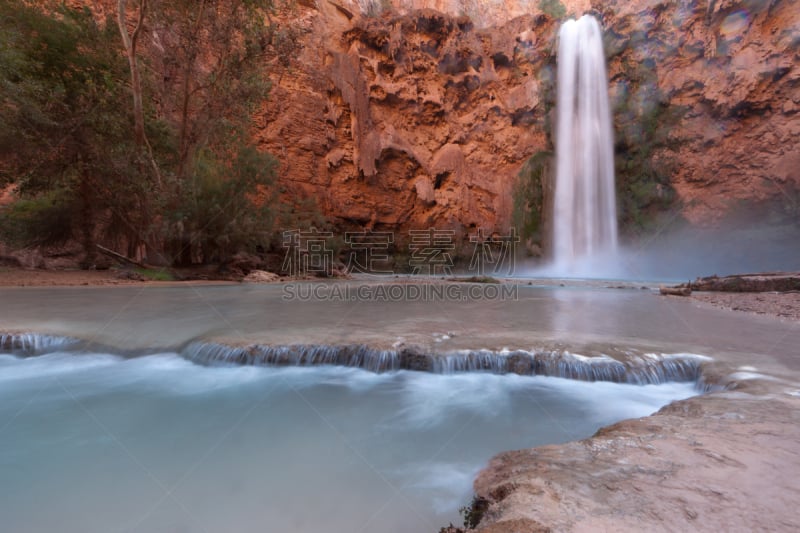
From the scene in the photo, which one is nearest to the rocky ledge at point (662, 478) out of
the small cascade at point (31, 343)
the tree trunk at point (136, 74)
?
the small cascade at point (31, 343)

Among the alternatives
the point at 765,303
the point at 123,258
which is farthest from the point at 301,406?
the point at 123,258

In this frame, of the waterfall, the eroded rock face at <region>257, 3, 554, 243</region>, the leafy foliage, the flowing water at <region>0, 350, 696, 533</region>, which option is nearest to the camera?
the flowing water at <region>0, 350, 696, 533</region>

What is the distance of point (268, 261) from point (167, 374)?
1244cm

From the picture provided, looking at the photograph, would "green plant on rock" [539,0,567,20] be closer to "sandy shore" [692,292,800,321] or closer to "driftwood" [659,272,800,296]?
"driftwood" [659,272,800,296]

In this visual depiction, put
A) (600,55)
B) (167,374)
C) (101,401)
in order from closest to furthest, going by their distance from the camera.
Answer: (101,401) < (167,374) < (600,55)

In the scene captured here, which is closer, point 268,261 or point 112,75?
point 112,75

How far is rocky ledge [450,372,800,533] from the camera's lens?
973mm

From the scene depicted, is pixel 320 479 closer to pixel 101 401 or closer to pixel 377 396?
pixel 377 396

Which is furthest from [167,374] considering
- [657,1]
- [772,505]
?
[657,1]

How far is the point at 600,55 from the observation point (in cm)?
1948

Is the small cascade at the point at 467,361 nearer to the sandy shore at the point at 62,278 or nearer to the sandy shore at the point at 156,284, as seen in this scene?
the sandy shore at the point at 156,284

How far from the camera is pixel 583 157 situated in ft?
63.1

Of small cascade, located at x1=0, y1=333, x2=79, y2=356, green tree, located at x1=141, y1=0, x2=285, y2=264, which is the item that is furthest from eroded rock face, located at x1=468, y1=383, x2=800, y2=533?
green tree, located at x1=141, y1=0, x2=285, y2=264

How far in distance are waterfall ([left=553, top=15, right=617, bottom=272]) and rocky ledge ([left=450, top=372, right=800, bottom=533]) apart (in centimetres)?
1856
